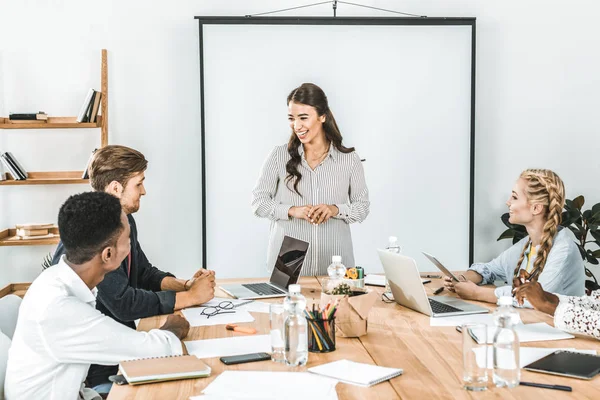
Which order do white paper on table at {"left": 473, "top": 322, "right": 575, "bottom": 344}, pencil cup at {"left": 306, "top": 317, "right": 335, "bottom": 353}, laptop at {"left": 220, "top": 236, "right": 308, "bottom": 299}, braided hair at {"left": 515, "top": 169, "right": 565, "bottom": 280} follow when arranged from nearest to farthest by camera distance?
pencil cup at {"left": 306, "top": 317, "right": 335, "bottom": 353}
white paper on table at {"left": 473, "top": 322, "right": 575, "bottom": 344}
braided hair at {"left": 515, "top": 169, "right": 565, "bottom": 280}
laptop at {"left": 220, "top": 236, "right": 308, "bottom": 299}

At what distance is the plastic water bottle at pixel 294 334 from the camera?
181 cm

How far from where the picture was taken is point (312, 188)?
134 inches

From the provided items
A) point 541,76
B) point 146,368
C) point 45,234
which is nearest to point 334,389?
point 146,368

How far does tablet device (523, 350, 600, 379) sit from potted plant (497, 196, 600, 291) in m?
2.67

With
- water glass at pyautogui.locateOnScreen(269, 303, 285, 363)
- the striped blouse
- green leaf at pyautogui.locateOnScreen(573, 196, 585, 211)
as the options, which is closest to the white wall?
green leaf at pyautogui.locateOnScreen(573, 196, 585, 211)

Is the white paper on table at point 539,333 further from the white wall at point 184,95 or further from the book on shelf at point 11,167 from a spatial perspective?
the book on shelf at point 11,167

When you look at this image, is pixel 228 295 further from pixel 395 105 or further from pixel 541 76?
pixel 541 76

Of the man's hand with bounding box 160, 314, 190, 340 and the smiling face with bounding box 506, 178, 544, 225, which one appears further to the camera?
the smiling face with bounding box 506, 178, 544, 225

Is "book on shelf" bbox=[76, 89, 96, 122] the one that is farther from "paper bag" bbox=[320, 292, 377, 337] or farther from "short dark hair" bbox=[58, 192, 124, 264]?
"paper bag" bbox=[320, 292, 377, 337]

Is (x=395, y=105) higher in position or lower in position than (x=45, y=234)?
higher

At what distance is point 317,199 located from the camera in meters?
3.42

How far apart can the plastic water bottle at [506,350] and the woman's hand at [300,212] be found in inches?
63.8

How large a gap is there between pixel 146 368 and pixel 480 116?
3461mm

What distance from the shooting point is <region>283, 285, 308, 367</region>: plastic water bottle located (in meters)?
1.81
